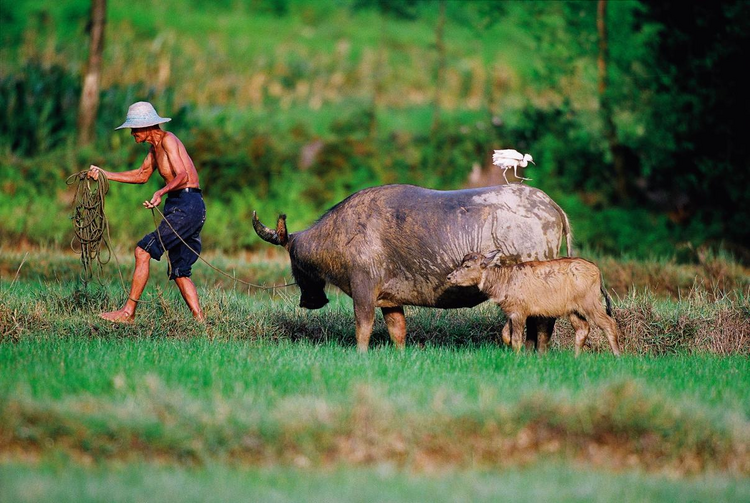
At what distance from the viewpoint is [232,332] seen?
9.60m

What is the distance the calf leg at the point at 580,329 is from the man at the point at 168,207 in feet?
11.0

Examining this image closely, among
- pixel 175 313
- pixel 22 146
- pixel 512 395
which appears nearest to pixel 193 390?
pixel 512 395

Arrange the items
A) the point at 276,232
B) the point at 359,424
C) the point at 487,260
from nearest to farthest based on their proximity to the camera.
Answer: the point at 359,424 → the point at 487,260 → the point at 276,232

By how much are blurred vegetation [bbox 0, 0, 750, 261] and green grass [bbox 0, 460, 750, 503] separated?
8916 millimetres

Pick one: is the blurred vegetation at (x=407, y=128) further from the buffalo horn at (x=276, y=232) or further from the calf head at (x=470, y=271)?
the calf head at (x=470, y=271)

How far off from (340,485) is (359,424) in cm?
77

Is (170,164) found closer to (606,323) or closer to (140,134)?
(140,134)

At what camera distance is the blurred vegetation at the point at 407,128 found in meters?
15.6

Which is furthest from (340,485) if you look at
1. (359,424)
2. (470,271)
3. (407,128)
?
(407,128)

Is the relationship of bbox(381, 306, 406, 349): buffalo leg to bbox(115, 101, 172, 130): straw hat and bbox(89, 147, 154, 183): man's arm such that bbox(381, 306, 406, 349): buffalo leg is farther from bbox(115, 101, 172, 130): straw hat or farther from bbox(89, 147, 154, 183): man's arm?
bbox(115, 101, 172, 130): straw hat

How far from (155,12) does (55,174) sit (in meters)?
12.7

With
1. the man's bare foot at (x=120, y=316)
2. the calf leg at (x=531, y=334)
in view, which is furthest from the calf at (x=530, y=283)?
the man's bare foot at (x=120, y=316)

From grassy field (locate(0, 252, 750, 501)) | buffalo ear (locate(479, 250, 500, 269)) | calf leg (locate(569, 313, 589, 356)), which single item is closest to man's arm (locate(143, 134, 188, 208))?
grassy field (locate(0, 252, 750, 501))

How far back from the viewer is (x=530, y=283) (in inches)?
338
